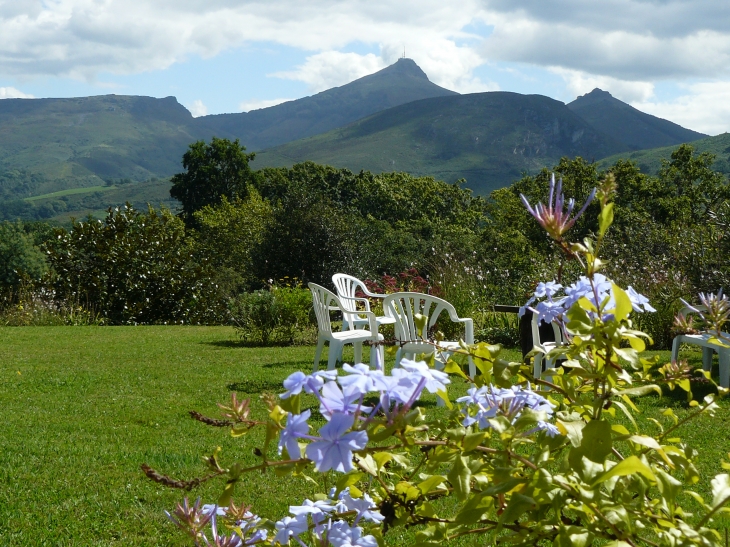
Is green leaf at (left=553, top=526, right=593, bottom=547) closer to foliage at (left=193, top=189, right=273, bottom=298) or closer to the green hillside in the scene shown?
foliage at (left=193, top=189, right=273, bottom=298)

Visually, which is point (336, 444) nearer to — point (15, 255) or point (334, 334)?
point (334, 334)

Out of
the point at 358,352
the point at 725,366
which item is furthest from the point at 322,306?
the point at 725,366

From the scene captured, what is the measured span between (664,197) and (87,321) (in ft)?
82.7

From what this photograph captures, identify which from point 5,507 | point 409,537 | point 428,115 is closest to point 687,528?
point 409,537

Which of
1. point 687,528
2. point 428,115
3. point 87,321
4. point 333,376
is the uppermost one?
point 428,115

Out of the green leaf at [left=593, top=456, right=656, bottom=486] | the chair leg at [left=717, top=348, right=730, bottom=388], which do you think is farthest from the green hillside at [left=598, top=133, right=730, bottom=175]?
the green leaf at [left=593, top=456, right=656, bottom=486]

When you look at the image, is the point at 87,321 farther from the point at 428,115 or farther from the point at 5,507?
the point at 428,115

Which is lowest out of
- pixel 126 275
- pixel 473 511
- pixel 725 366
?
Result: pixel 725 366

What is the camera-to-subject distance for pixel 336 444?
913mm

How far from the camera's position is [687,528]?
40.3 inches

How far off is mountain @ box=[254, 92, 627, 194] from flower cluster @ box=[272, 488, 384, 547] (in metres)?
126

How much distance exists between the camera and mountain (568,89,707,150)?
173250 millimetres

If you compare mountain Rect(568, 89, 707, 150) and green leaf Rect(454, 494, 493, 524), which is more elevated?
mountain Rect(568, 89, 707, 150)

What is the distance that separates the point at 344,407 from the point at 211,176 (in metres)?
50.6
